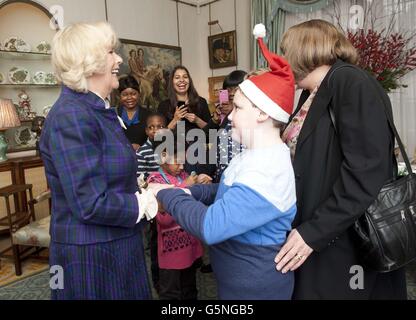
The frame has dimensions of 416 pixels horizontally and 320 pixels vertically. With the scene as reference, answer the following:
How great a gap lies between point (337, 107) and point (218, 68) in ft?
17.8

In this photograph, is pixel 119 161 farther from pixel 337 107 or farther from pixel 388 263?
pixel 388 263

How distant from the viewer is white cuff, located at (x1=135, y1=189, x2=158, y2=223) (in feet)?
4.23

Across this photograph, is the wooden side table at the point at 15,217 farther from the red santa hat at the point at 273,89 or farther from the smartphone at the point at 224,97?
A: the red santa hat at the point at 273,89

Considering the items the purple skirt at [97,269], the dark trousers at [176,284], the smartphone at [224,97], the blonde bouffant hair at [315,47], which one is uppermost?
the blonde bouffant hair at [315,47]

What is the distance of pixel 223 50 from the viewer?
20.4 ft

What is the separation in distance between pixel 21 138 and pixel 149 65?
7.62ft

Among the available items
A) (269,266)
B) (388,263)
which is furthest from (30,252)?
(388,263)

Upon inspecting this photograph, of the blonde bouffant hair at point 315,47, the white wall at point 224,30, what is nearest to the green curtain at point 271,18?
the white wall at point 224,30

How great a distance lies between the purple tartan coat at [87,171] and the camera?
1146 millimetres

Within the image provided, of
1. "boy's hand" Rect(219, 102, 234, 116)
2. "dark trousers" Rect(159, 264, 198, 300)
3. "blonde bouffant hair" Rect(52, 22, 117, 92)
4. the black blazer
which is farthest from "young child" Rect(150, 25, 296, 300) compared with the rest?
"boy's hand" Rect(219, 102, 234, 116)

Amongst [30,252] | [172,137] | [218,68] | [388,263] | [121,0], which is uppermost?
[121,0]

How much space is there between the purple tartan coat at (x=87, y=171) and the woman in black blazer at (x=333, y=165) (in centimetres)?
62

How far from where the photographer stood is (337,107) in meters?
1.22
